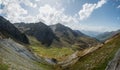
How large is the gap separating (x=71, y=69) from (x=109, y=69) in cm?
3196

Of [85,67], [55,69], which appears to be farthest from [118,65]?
[55,69]

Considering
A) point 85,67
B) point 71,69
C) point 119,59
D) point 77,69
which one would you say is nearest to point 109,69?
point 119,59

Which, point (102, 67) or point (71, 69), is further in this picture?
point (71, 69)

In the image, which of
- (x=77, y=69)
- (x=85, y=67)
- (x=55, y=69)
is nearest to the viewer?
(x=85, y=67)

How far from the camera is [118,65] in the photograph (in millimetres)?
47656

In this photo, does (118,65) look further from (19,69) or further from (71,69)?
(71,69)

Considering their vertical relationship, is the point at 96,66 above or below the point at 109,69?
above

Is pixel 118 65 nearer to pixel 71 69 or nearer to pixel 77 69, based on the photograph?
pixel 77 69

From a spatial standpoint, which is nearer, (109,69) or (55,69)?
(109,69)

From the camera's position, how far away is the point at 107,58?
216 ft

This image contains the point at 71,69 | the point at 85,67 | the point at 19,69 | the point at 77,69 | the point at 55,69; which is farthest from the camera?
the point at 55,69

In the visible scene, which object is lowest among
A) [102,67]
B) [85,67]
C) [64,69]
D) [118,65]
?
[118,65]

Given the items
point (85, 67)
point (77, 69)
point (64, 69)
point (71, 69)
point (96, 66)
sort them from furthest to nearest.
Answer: point (64, 69)
point (71, 69)
point (77, 69)
point (85, 67)
point (96, 66)

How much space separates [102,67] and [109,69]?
10.2 meters
